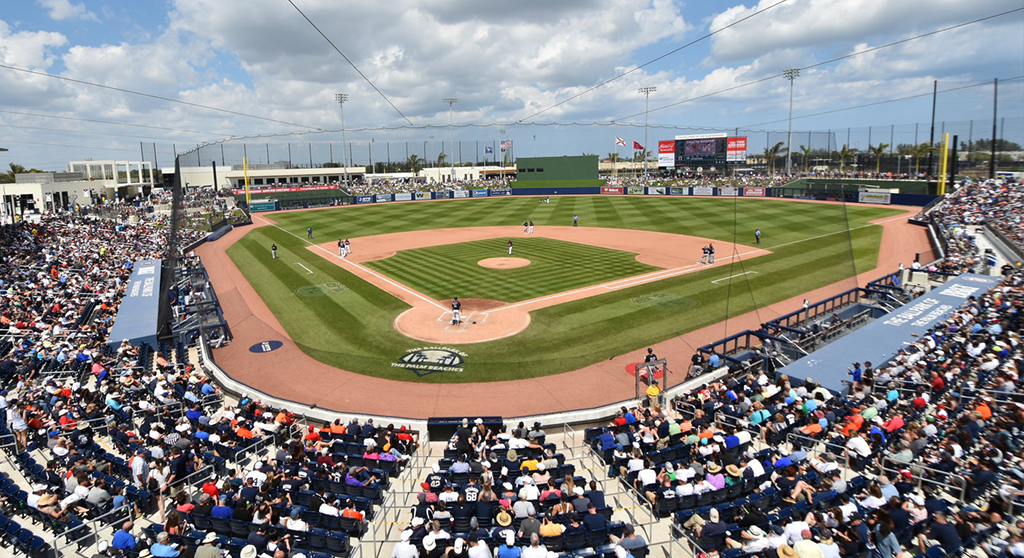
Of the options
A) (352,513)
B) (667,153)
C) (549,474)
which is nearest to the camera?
(352,513)

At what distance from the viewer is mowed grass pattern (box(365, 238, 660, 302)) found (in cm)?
2999

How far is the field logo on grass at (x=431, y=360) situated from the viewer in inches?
760

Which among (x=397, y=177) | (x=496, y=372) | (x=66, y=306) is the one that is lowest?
(x=496, y=372)

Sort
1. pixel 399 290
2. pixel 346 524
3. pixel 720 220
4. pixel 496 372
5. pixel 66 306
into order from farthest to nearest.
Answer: pixel 720 220 → pixel 399 290 → pixel 66 306 → pixel 496 372 → pixel 346 524

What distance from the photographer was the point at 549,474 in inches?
429

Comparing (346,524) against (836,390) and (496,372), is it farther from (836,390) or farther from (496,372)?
(836,390)

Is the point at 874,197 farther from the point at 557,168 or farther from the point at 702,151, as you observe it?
the point at 557,168

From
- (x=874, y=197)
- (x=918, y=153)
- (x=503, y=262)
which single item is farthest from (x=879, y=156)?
(x=503, y=262)

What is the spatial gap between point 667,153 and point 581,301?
101 m

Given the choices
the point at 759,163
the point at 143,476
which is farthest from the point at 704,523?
the point at 759,163

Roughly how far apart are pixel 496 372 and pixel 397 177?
133m

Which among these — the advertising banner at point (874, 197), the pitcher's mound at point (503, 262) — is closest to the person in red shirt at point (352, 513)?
the pitcher's mound at point (503, 262)

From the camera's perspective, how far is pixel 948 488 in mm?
9656

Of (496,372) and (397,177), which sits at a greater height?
(397,177)
